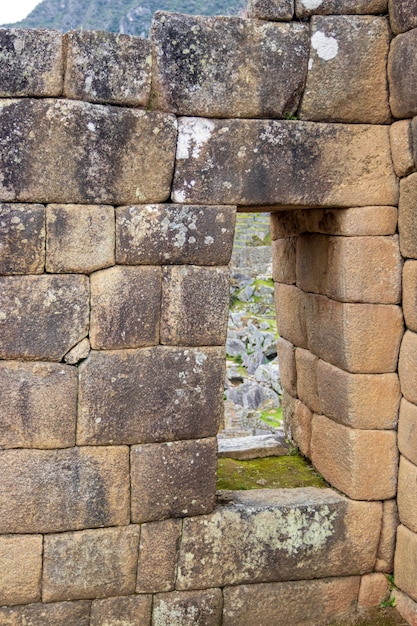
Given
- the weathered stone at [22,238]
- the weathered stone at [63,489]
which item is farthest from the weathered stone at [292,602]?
the weathered stone at [22,238]

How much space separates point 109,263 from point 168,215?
1.72 ft

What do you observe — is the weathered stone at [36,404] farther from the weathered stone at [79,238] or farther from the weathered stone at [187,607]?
the weathered stone at [187,607]

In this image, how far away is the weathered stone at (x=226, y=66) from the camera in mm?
4648

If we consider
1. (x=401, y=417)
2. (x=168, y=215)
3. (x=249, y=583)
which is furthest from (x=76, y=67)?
(x=249, y=583)

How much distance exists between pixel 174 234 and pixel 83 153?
2.66 feet

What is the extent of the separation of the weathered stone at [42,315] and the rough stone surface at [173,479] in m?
0.95

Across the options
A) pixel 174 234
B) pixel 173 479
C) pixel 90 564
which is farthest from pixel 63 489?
pixel 174 234

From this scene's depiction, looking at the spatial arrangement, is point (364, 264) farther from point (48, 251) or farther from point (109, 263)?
point (48, 251)

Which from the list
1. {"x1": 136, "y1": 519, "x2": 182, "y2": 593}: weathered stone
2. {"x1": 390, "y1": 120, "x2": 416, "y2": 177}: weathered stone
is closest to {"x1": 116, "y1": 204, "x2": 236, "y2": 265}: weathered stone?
{"x1": 390, "y1": 120, "x2": 416, "y2": 177}: weathered stone

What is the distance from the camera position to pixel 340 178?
5.05 metres

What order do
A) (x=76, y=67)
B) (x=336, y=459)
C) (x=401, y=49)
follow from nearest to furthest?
1. (x=76, y=67)
2. (x=401, y=49)
3. (x=336, y=459)

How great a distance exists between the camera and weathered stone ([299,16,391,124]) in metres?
4.88

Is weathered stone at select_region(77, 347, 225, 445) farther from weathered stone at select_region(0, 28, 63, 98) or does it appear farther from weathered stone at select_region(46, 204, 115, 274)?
weathered stone at select_region(0, 28, 63, 98)

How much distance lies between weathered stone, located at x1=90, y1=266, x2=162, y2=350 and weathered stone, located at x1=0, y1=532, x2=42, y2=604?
146 cm
